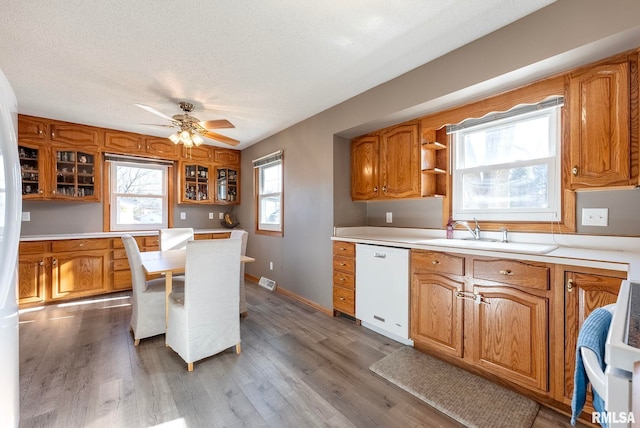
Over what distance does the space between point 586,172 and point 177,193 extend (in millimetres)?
4992

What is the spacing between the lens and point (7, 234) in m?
1.01

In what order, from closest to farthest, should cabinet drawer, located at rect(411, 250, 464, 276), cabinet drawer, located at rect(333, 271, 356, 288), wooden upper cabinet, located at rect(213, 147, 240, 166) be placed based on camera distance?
1. cabinet drawer, located at rect(411, 250, 464, 276)
2. cabinet drawer, located at rect(333, 271, 356, 288)
3. wooden upper cabinet, located at rect(213, 147, 240, 166)

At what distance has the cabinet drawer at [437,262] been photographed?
77.7 inches

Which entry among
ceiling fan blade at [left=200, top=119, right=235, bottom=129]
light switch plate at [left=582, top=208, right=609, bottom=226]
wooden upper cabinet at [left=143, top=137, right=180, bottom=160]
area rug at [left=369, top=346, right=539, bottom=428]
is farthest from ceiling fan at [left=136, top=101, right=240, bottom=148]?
light switch plate at [left=582, top=208, right=609, bottom=226]

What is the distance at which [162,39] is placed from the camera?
1.92 metres

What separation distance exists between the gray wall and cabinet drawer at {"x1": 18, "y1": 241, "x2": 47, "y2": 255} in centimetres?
259

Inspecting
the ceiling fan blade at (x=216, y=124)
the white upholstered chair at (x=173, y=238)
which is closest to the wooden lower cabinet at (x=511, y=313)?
the ceiling fan blade at (x=216, y=124)

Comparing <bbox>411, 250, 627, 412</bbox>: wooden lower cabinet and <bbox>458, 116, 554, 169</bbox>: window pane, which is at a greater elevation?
<bbox>458, 116, 554, 169</bbox>: window pane

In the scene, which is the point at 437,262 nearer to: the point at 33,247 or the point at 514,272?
the point at 514,272

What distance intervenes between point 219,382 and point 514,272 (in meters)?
2.06

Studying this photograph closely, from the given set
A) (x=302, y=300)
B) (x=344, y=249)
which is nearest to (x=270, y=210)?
(x=302, y=300)

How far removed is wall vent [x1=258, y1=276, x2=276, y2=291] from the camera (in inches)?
158

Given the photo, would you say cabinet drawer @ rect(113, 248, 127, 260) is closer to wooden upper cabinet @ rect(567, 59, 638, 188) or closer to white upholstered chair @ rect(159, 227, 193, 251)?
white upholstered chair @ rect(159, 227, 193, 251)

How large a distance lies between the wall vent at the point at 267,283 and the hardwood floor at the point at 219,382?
1233 millimetres
